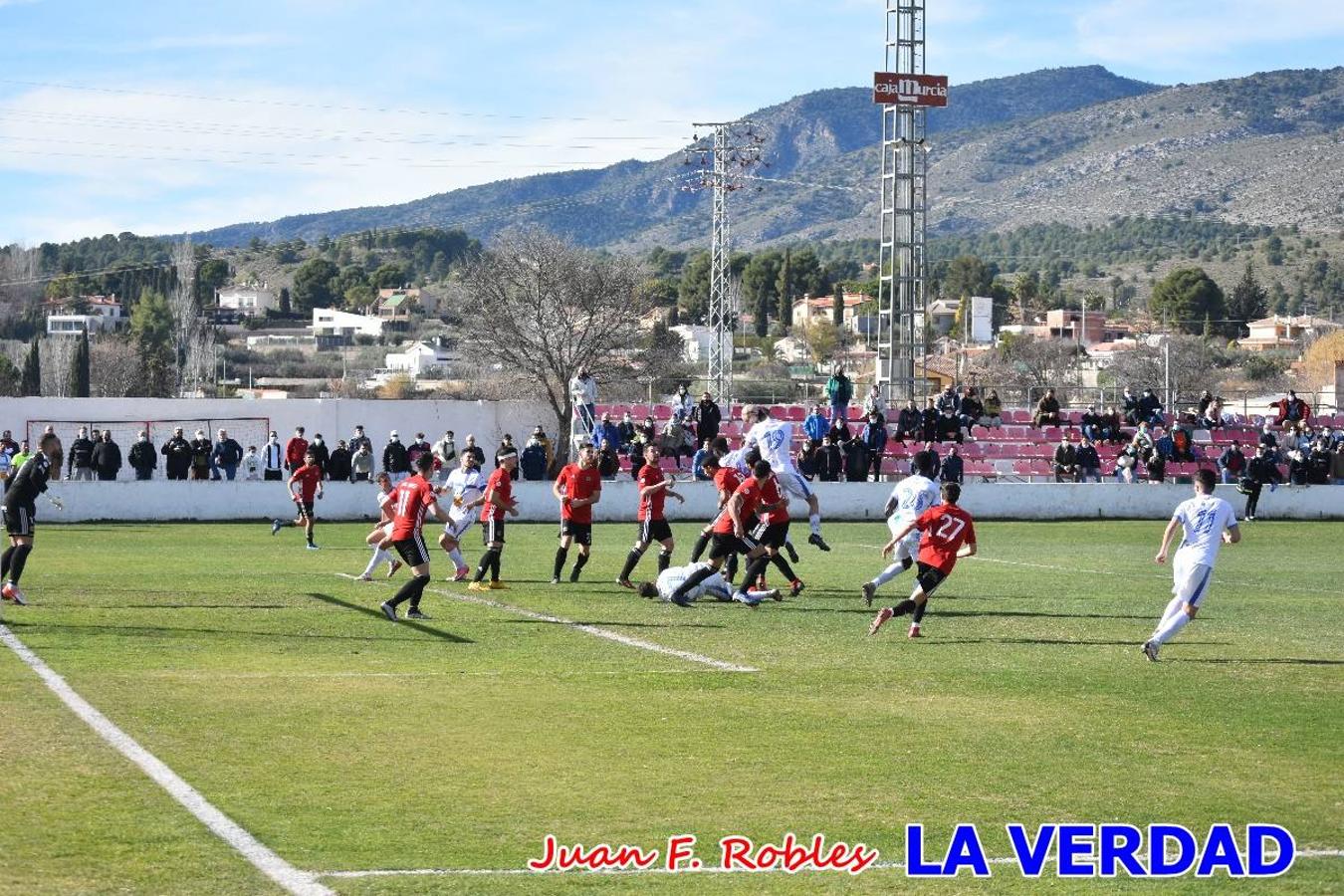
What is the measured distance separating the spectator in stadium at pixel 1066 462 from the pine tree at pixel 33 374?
71131 millimetres

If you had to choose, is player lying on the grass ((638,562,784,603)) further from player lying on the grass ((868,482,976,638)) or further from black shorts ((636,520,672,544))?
player lying on the grass ((868,482,976,638))

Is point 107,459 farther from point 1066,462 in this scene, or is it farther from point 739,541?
point 739,541

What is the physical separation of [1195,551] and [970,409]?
109ft

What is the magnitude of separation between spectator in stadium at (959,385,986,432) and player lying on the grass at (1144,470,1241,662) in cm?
3226

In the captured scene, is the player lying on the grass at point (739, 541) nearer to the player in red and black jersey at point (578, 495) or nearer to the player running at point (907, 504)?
the player running at point (907, 504)

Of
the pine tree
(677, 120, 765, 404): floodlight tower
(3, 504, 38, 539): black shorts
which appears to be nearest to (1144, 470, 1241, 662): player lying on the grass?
(3, 504, 38, 539): black shorts

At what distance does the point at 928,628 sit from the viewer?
1920 centimetres

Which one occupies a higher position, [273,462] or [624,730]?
[273,462]

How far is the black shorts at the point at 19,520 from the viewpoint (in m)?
19.3

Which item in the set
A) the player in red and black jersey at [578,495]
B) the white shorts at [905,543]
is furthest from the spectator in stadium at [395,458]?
the white shorts at [905,543]

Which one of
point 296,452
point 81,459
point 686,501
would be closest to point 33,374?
point 81,459

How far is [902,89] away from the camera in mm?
51312

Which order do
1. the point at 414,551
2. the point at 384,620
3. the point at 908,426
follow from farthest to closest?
1. the point at 908,426
2. the point at 384,620
3. the point at 414,551

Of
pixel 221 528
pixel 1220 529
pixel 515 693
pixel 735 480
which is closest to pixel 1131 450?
pixel 221 528
